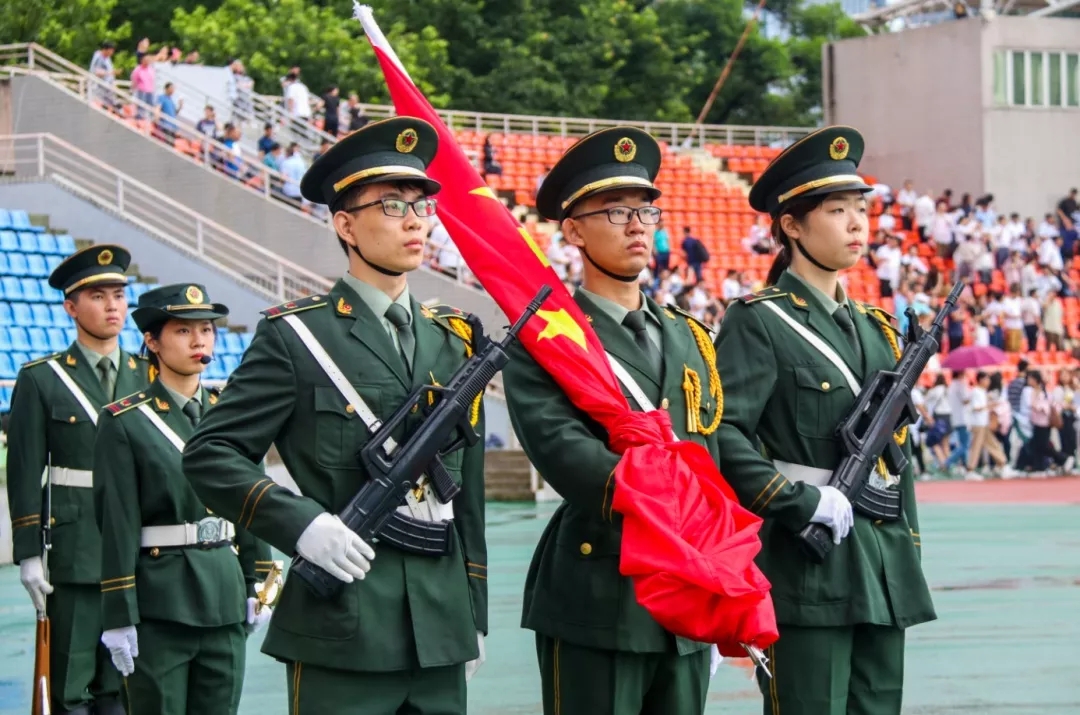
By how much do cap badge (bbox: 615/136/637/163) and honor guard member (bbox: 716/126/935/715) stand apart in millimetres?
736

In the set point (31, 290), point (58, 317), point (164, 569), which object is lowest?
point (164, 569)

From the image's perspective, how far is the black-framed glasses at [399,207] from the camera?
485 centimetres

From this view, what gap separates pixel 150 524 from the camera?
6.65m

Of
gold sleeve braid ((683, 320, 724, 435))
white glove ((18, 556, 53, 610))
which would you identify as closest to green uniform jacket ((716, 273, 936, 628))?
gold sleeve braid ((683, 320, 724, 435))

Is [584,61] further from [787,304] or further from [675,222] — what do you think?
[787,304]

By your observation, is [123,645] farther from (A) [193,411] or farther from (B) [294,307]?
(B) [294,307]

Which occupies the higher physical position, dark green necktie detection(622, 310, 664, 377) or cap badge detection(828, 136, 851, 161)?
cap badge detection(828, 136, 851, 161)

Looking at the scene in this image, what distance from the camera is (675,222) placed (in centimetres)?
3256

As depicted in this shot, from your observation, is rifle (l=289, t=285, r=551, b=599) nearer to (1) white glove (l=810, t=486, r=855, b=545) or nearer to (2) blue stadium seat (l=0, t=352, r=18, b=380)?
(1) white glove (l=810, t=486, r=855, b=545)

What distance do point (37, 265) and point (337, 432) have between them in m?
15.6

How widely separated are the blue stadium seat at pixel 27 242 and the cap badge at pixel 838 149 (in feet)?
49.7

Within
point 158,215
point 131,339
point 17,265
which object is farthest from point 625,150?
point 158,215

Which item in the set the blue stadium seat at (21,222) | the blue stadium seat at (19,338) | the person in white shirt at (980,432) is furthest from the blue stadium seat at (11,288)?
the person in white shirt at (980,432)

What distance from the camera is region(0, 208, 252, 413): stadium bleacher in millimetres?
17578
